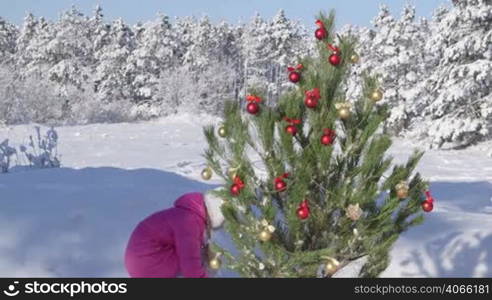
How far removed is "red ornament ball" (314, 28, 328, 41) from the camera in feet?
11.5

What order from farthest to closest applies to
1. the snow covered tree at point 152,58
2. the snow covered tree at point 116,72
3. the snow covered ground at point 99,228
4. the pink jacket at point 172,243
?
1. the snow covered tree at point 116,72
2. the snow covered tree at point 152,58
3. the snow covered ground at point 99,228
4. the pink jacket at point 172,243

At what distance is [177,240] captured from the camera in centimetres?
374

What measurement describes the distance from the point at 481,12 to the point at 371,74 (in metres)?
17.2

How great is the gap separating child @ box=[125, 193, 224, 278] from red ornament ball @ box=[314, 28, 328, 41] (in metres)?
1.18

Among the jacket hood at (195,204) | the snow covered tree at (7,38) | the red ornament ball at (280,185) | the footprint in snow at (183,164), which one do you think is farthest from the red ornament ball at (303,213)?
the snow covered tree at (7,38)

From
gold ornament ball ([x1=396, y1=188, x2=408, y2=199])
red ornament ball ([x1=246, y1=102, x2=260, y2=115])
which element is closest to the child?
red ornament ball ([x1=246, y1=102, x2=260, y2=115])

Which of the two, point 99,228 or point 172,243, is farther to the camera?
point 99,228

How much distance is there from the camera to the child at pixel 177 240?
3.71 meters

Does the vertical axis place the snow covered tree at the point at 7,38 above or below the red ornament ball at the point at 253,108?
below

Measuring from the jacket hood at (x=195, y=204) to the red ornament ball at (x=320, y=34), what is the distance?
1265 mm

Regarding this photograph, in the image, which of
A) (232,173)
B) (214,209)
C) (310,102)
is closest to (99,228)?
(214,209)

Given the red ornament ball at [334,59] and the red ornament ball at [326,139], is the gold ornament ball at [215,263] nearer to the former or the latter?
the red ornament ball at [326,139]

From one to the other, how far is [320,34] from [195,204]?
133cm

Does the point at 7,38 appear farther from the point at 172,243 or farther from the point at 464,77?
the point at 172,243
